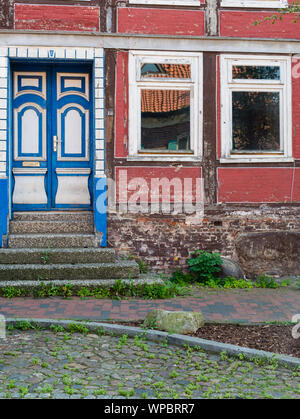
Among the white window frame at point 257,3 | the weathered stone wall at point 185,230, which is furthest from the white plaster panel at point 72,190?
the white window frame at point 257,3

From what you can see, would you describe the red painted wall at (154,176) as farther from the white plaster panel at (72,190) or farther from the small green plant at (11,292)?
the small green plant at (11,292)

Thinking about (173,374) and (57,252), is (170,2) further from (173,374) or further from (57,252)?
(173,374)

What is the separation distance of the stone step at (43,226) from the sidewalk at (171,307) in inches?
72.6

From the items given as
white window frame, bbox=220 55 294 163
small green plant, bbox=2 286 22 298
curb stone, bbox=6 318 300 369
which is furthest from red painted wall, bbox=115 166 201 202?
curb stone, bbox=6 318 300 369

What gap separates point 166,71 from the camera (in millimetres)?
8953

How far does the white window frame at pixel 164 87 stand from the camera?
349 inches

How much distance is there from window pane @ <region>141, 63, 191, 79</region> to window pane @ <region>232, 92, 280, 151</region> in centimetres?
107

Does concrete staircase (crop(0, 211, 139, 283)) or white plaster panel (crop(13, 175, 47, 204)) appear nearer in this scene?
concrete staircase (crop(0, 211, 139, 283))

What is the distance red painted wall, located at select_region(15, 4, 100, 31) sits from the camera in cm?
858

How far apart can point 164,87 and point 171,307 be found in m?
4.42

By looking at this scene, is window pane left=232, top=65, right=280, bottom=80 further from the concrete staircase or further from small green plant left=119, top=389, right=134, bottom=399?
small green plant left=119, top=389, right=134, bottom=399

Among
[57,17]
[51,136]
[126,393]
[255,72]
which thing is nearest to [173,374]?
[126,393]

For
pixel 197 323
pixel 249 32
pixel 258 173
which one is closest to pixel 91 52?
pixel 249 32

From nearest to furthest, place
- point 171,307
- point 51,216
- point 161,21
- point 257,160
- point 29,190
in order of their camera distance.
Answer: point 171,307 < point 51,216 < point 161,21 < point 29,190 < point 257,160
